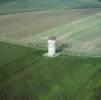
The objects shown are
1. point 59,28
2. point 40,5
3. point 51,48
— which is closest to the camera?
point 51,48

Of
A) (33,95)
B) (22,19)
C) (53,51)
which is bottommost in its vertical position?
(33,95)

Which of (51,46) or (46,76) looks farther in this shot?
(51,46)

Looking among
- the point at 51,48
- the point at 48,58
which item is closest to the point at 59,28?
the point at 51,48

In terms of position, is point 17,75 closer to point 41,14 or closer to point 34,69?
point 34,69

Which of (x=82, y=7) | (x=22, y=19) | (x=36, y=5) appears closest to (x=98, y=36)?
(x=22, y=19)

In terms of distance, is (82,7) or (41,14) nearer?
(41,14)

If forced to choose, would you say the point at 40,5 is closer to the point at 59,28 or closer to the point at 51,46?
the point at 59,28

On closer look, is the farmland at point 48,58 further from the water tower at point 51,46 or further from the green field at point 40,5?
the green field at point 40,5
